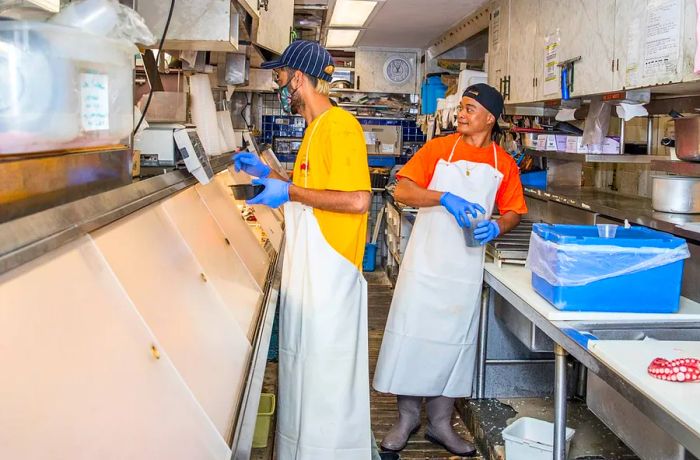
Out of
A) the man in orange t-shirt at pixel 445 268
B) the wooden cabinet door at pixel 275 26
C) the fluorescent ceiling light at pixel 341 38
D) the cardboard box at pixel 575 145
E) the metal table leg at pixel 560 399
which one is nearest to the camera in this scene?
the metal table leg at pixel 560 399

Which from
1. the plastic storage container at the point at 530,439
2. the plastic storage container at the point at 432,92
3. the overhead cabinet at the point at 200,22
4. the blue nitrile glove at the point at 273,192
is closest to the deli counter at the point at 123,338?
the blue nitrile glove at the point at 273,192

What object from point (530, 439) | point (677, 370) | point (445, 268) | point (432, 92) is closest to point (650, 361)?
point (677, 370)

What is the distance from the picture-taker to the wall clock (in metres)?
8.86

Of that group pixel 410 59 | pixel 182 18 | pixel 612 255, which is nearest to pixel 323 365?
pixel 612 255

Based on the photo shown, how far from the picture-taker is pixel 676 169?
294 centimetres

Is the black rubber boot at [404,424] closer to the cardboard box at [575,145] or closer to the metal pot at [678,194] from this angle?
the metal pot at [678,194]

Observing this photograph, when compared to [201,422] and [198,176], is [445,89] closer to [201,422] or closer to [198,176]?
[198,176]

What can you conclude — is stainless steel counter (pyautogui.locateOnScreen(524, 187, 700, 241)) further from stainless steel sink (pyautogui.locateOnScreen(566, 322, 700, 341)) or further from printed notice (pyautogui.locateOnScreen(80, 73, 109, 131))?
printed notice (pyautogui.locateOnScreen(80, 73, 109, 131))

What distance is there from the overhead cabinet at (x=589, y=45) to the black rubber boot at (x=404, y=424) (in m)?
1.97

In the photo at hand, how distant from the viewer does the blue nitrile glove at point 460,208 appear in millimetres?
3102

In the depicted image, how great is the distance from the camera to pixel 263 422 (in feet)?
8.38

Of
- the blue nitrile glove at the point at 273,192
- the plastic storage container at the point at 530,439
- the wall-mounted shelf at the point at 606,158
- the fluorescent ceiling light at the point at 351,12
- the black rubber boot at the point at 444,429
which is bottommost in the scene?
the black rubber boot at the point at 444,429

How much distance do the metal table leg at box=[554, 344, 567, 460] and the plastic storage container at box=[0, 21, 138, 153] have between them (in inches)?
63.8

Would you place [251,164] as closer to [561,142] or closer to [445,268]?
[445,268]
